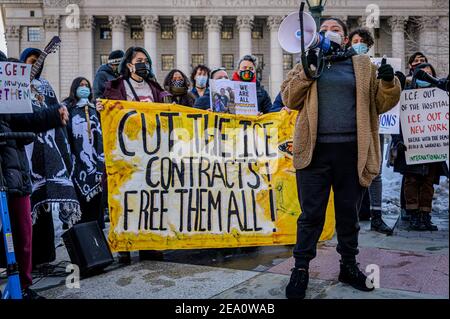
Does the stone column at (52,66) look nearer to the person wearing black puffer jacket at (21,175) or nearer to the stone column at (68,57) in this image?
the stone column at (68,57)

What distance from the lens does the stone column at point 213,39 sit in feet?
178

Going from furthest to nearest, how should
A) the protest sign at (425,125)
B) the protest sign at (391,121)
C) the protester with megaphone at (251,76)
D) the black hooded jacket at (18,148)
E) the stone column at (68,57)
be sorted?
the stone column at (68,57) < the protest sign at (391,121) < the protest sign at (425,125) < the protester with megaphone at (251,76) < the black hooded jacket at (18,148)

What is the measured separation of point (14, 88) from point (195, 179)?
238 cm

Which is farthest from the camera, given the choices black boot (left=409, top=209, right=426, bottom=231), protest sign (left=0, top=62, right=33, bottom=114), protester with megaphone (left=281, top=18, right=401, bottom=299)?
black boot (left=409, top=209, right=426, bottom=231)

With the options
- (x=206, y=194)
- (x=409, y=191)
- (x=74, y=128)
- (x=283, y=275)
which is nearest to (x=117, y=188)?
(x=206, y=194)

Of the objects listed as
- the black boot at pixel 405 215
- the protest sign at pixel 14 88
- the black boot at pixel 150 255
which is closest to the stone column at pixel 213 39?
the black boot at pixel 405 215

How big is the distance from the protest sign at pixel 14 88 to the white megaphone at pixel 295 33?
2.02m

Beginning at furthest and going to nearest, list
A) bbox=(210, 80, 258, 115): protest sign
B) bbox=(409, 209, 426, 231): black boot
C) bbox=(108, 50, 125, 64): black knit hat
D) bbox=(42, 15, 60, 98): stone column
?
bbox=(42, 15, 60, 98): stone column, bbox=(108, 50, 125, 64): black knit hat, bbox=(409, 209, 426, 231): black boot, bbox=(210, 80, 258, 115): protest sign

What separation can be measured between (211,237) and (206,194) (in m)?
0.50

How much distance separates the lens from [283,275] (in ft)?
14.7

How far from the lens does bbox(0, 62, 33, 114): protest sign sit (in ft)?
11.5

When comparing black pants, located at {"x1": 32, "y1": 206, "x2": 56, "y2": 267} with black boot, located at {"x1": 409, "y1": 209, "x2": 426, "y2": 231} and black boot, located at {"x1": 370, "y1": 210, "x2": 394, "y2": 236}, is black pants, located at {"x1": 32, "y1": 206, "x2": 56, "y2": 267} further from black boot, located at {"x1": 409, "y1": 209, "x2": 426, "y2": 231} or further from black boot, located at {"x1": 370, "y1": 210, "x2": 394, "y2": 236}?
black boot, located at {"x1": 409, "y1": 209, "x2": 426, "y2": 231}

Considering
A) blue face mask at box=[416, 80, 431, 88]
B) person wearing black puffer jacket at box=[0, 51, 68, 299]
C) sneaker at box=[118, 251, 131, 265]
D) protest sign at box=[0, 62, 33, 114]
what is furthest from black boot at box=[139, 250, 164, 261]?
blue face mask at box=[416, 80, 431, 88]

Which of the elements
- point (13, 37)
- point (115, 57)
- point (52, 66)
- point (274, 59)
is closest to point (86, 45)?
point (52, 66)
